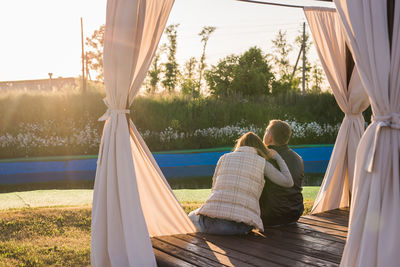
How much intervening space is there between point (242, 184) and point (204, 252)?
1.84 feet

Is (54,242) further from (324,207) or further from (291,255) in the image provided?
(324,207)

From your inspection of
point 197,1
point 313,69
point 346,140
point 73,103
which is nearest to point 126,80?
point 346,140

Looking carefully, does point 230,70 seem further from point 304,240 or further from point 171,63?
point 304,240

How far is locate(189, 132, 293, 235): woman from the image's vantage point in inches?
116

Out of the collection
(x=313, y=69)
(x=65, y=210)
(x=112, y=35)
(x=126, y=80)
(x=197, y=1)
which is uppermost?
(x=197, y=1)

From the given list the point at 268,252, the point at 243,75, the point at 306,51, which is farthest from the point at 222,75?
the point at 268,252

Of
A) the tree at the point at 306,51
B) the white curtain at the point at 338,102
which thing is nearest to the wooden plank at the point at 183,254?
the white curtain at the point at 338,102

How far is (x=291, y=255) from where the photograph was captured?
2.70 meters

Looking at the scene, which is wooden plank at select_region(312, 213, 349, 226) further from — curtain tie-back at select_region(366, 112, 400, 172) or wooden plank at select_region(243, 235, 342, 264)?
curtain tie-back at select_region(366, 112, 400, 172)

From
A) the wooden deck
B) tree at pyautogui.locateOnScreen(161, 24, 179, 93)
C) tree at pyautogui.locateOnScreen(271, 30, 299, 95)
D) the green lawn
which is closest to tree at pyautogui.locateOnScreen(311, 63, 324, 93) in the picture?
tree at pyautogui.locateOnScreen(271, 30, 299, 95)

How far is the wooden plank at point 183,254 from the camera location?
8.36 feet

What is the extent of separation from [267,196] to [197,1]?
1704 centimetres

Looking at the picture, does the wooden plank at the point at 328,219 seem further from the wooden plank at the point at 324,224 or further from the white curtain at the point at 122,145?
the white curtain at the point at 122,145

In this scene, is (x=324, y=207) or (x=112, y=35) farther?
(x=324, y=207)
